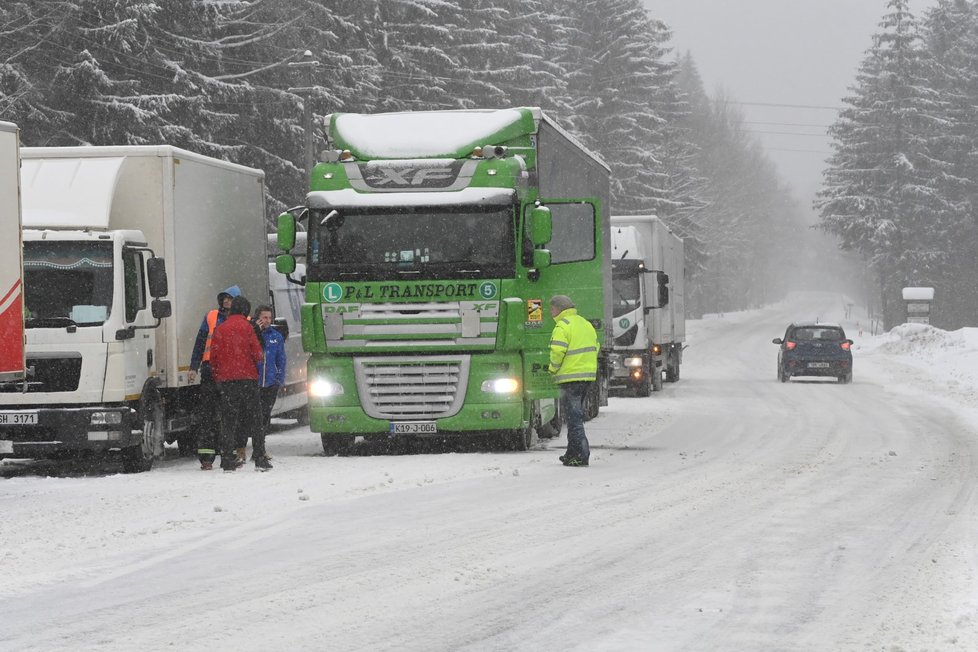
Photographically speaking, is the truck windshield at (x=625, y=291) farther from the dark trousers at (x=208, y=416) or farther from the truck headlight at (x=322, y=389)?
the dark trousers at (x=208, y=416)

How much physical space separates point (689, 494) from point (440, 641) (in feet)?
20.1

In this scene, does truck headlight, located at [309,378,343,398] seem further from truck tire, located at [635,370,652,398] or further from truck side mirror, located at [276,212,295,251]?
truck tire, located at [635,370,652,398]

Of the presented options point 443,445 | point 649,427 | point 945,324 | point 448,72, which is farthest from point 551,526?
point 945,324

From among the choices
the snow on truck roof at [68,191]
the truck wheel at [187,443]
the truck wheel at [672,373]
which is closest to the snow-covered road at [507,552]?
the truck wheel at [187,443]

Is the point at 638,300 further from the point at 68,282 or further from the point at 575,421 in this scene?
the point at 68,282

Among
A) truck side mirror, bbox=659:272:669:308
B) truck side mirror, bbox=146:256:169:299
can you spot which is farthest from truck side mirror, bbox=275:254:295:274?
truck side mirror, bbox=659:272:669:308

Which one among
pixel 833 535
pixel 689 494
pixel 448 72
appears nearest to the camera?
pixel 833 535

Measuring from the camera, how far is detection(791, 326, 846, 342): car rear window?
35.7 m

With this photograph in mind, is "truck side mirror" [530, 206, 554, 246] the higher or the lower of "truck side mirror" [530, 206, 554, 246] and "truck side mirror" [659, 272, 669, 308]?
the higher

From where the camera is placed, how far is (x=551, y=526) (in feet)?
35.2

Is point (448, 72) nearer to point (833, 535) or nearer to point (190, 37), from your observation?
point (190, 37)

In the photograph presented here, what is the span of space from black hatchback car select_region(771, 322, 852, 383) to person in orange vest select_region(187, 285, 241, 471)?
70.0 ft

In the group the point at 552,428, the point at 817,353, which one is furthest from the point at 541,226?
the point at 817,353

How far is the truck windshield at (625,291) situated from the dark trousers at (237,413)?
14.5 m
